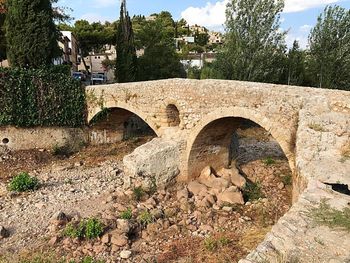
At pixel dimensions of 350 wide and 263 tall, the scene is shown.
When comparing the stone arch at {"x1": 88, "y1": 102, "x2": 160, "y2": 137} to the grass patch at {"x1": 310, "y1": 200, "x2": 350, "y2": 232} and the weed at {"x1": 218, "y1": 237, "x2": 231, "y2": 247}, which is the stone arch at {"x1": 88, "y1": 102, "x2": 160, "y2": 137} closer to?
the weed at {"x1": 218, "y1": 237, "x2": 231, "y2": 247}

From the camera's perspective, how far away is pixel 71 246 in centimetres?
985

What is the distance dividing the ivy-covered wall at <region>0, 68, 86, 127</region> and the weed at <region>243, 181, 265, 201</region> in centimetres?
975

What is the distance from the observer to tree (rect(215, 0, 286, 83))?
2097 centimetres

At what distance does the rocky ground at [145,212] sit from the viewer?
9.73m

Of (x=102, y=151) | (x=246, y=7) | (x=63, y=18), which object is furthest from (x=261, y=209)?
(x=63, y=18)

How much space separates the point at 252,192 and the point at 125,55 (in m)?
14.0

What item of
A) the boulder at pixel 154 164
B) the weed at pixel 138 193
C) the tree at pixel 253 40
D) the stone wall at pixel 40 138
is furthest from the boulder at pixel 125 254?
the tree at pixel 253 40

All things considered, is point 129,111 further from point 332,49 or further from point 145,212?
point 332,49

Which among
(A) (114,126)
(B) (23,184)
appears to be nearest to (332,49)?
(A) (114,126)

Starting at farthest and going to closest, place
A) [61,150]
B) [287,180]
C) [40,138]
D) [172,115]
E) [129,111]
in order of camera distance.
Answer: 1. [61,150]
2. [40,138]
3. [129,111]
4. [172,115]
5. [287,180]

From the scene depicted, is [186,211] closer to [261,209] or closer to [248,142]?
[261,209]

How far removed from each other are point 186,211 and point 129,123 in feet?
33.0

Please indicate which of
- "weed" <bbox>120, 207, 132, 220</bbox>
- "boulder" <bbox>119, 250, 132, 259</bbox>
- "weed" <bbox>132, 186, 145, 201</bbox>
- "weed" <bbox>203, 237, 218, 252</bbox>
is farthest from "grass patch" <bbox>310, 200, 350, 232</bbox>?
"weed" <bbox>132, 186, 145, 201</bbox>

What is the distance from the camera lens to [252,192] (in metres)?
13.8
